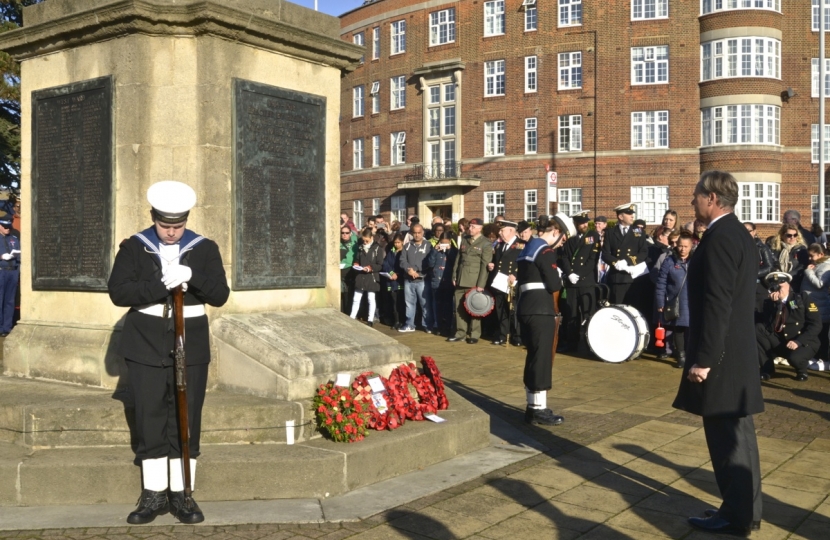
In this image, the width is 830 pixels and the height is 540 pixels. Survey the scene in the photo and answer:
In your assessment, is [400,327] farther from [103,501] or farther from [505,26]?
[505,26]

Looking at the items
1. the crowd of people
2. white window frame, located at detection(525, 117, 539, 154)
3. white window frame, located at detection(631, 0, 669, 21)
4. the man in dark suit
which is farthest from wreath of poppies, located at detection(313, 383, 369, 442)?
white window frame, located at detection(525, 117, 539, 154)

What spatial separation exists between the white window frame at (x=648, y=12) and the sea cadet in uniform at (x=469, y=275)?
1199 inches

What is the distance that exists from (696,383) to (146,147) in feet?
14.1

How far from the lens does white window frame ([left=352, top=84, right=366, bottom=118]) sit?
175 feet

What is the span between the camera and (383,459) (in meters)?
6.24

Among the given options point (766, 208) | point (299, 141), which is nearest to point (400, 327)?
point (299, 141)

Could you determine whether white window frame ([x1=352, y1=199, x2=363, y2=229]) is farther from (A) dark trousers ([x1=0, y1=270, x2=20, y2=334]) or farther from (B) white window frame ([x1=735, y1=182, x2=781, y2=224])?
(A) dark trousers ([x1=0, y1=270, x2=20, y2=334])

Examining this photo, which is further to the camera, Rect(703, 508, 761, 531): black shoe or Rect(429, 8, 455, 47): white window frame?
Rect(429, 8, 455, 47): white window frame

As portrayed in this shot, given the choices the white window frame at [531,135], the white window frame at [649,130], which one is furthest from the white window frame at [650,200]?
the white window frame at [531,135]

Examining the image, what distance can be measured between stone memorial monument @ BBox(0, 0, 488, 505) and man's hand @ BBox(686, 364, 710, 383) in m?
2.09

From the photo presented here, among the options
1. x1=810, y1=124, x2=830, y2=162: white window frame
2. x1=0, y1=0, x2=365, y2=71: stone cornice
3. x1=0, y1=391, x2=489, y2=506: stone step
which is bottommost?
x1=0, y1=391, x2=489, y2=506: stone step

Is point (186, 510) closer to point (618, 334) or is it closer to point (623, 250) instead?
point (618, 334)

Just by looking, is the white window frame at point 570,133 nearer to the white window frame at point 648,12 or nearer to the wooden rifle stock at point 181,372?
the white window frame at point 648,12

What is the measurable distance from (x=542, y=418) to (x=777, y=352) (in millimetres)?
4996
